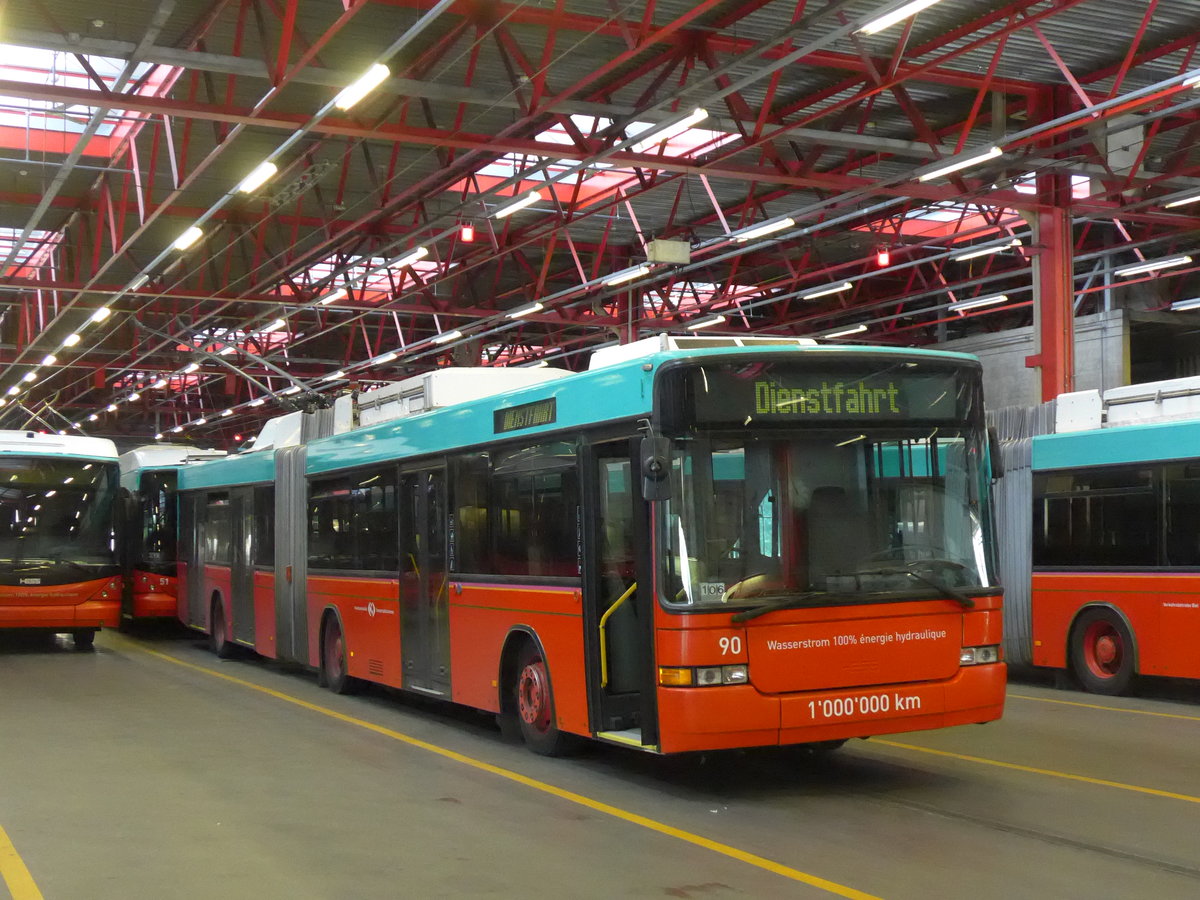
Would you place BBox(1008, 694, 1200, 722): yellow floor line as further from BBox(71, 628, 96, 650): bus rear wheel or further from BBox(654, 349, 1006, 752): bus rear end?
BBox(71, 628, 96, 650): bus rear wheel

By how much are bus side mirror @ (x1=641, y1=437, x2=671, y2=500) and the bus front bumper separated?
47.3 inches

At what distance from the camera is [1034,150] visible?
21.9m

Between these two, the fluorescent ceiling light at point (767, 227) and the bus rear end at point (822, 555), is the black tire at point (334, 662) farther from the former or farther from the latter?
the fluorescent ceiling light at point (767, 227)

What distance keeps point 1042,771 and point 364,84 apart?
9.08m

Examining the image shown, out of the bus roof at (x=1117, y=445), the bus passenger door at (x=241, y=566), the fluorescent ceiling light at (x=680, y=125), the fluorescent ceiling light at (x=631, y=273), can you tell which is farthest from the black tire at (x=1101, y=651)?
the fluorescent ceiling light at (x=631, y=273)

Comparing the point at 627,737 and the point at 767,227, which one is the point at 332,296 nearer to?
the point at 767,227

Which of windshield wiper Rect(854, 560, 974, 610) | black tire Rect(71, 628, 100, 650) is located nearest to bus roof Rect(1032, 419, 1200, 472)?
windshield wiper Rect(854, 560, 974, 610)

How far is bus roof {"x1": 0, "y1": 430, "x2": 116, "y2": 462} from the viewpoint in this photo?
69.6 feet

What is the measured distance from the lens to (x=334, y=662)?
16.0 metres

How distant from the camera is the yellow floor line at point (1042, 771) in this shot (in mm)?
9055

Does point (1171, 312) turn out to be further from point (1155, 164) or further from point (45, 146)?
point (45, 146)

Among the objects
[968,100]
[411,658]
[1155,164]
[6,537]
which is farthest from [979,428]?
[1155,164]

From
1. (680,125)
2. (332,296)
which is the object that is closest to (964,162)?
(680,125)

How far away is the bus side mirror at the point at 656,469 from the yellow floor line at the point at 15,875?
3.92 meters
